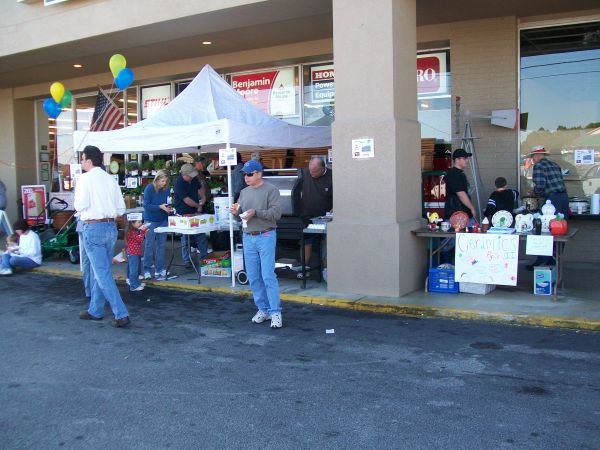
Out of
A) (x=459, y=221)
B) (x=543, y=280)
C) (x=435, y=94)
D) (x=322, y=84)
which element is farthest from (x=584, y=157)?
(x=322, y=84)

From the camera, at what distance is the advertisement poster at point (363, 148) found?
27.2ft

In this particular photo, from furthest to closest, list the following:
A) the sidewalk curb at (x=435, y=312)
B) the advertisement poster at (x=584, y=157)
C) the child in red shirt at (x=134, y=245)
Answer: the advertisement poster at (x=584, y=157) → the child in red shirt at (x=134, y=245) → the sidewalk curb at (x=435, y=312)

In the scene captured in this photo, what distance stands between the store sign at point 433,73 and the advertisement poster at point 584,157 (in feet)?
8.79

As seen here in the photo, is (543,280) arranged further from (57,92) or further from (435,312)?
(57,92)

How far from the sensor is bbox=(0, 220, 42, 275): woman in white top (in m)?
11.3

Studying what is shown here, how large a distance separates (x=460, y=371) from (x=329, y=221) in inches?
157

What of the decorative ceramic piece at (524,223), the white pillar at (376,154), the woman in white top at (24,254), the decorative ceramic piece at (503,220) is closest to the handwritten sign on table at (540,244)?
the decorative ceramic piece at (524,223)

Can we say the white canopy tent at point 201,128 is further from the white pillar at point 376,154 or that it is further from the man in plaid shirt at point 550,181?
the man in plaid shirt at point 550,181

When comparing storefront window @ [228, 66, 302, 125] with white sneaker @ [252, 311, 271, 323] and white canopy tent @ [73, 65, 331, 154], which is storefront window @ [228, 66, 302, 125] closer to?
white canopy tent @ [73, 65, 331, 154]

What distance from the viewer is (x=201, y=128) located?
9.03 m

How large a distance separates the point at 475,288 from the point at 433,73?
5459 millimetres

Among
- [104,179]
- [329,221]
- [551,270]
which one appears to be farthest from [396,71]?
[104,179]

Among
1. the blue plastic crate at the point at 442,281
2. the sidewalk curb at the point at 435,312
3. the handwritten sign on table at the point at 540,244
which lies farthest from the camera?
the blue plastic crate at the point at 442,281

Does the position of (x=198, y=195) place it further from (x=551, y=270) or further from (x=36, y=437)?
(x=36, y=437)
